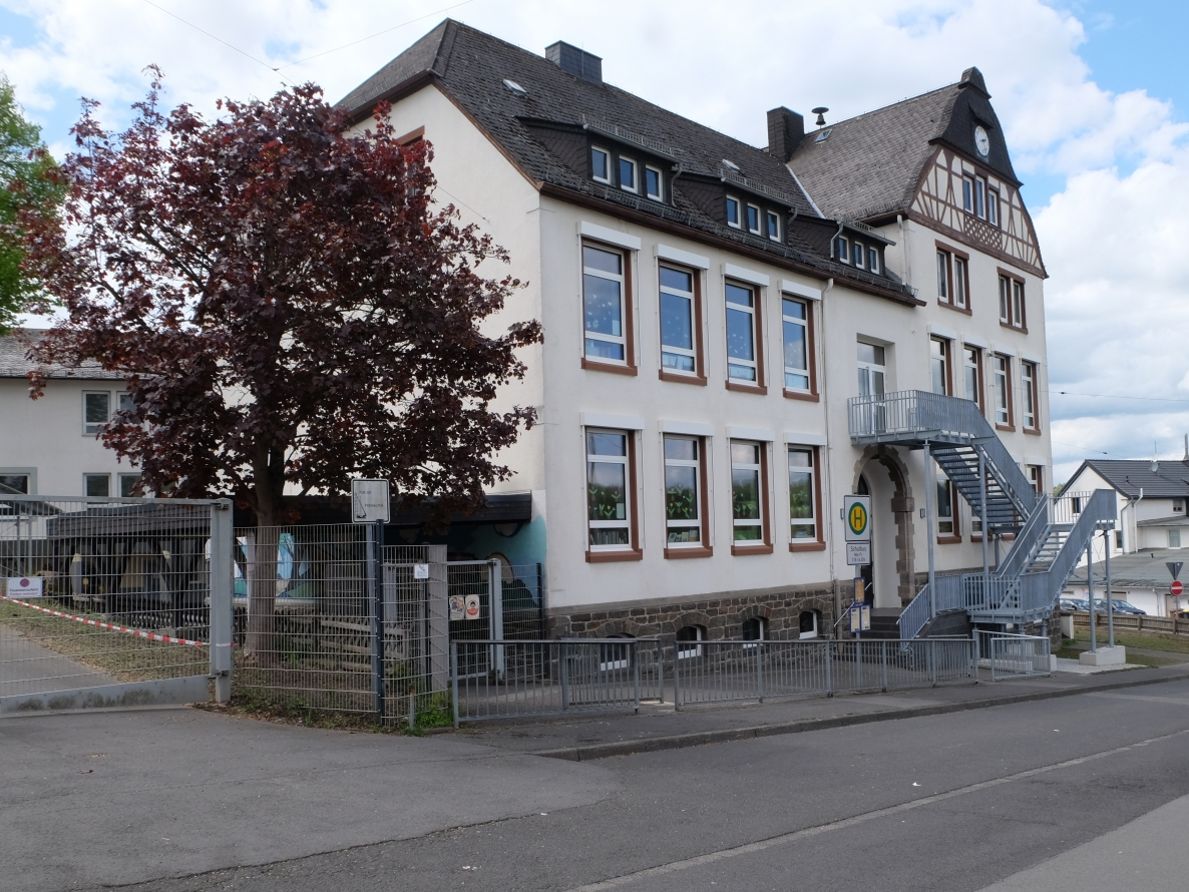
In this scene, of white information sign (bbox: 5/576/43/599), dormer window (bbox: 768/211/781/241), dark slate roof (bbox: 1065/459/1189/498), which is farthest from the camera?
dark slate roof (bbox: 1065/459/1189/498)

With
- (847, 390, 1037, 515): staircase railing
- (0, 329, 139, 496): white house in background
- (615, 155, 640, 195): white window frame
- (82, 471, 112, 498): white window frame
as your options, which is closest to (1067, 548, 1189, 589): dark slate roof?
(847, 390, 1037, 515): staircase railing

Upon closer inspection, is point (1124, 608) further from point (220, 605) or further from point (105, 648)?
point (105, 648)

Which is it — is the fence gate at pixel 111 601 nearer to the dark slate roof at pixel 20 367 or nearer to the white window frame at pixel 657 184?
the white window frame at pixel 657 184

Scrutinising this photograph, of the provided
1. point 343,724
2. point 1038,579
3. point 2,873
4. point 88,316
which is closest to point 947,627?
point 1038,579

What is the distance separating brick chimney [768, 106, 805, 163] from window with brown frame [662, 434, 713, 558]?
1579 centimetres

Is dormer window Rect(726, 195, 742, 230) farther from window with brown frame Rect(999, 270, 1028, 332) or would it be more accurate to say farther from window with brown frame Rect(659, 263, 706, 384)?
window with brown frame Rect(999, 270, 1028, 332)

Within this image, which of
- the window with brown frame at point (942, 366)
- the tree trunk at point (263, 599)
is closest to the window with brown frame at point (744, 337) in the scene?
the window with brown frame at point (942, 366)

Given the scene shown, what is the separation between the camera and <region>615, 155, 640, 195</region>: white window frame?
21.1 meters

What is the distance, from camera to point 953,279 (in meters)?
31.1

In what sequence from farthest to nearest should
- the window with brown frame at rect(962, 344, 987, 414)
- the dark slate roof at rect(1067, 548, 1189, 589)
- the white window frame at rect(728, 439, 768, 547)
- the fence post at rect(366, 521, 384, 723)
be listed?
the dark slate roof at rect(1067, 548, 1189, 589) → the window with brown frame at rect(962, 344, 987, 414) → the white window frame at rect(728, 439, 768, 547) → the fence post at rect(366, 521, 384, 723)

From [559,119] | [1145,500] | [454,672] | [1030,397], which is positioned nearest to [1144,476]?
[1145,500]

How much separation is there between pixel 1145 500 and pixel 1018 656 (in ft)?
196

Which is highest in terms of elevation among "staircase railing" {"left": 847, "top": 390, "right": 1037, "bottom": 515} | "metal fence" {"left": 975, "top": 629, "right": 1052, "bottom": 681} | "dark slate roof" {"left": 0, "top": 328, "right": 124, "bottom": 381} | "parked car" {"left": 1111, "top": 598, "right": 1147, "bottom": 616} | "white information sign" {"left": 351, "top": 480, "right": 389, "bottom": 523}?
"dark slate roof" {"left": 0, "top": 328, "right": 124, "bottom": 381}

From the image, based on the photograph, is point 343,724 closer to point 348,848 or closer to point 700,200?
point 348,848
